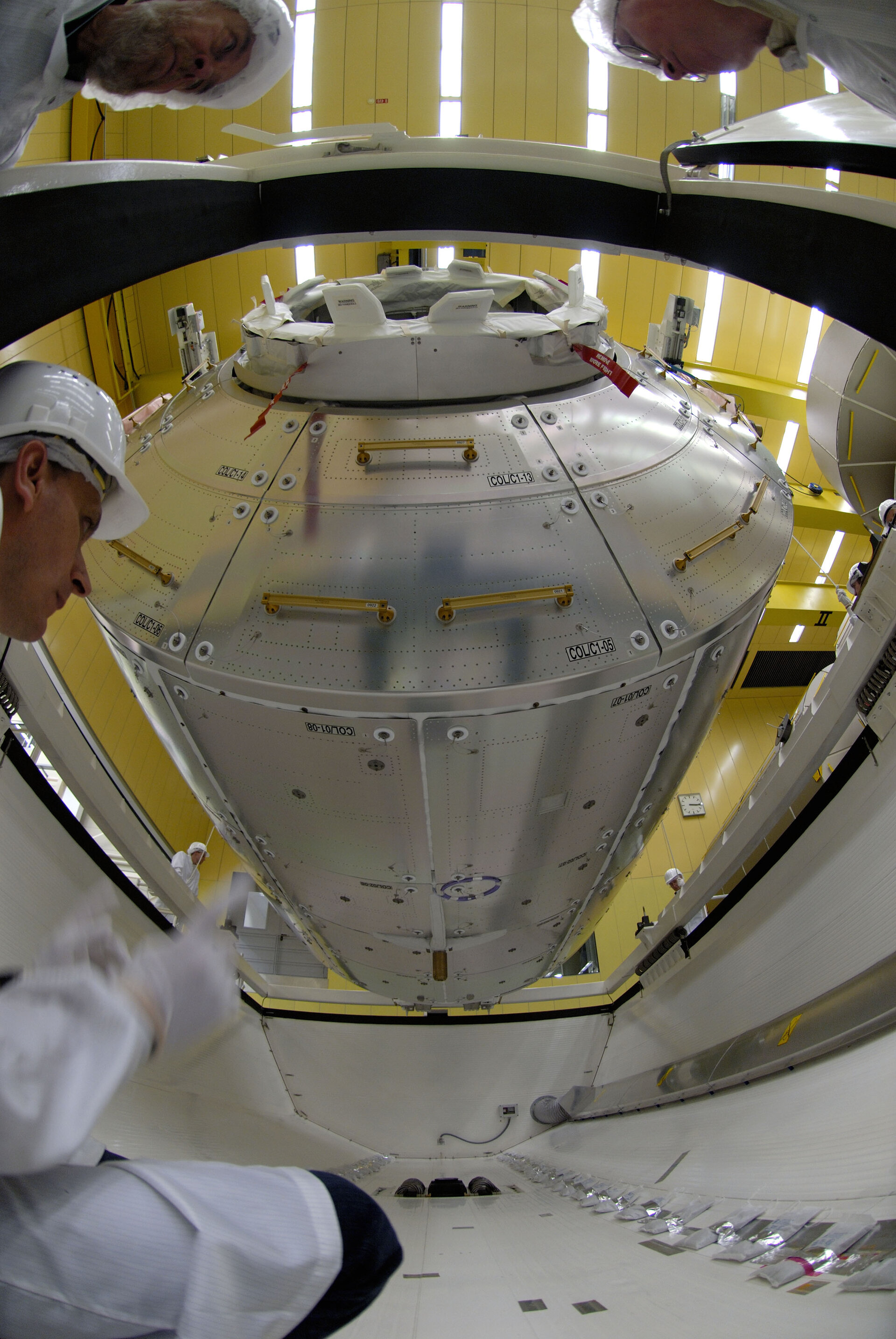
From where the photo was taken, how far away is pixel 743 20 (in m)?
2.32

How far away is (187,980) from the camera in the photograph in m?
1.89

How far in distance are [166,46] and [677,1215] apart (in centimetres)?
530

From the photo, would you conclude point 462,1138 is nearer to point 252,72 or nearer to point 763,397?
point 252,72

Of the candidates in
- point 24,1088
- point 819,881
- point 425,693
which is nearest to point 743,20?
point 425,693

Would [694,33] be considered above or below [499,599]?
above

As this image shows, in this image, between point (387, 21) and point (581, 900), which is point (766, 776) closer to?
point (581, 900)

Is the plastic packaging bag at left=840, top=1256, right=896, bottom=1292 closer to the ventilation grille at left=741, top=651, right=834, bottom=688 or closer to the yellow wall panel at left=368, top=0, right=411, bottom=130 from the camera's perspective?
the ventilation grille at left=741, top=651, right=834, bottom=688

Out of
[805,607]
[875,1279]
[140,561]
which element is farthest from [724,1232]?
[805,607]

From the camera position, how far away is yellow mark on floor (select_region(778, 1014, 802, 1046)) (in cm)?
427

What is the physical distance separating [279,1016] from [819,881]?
223 inches

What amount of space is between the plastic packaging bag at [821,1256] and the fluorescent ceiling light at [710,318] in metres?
11.3

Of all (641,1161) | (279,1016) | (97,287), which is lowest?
(279,1016)

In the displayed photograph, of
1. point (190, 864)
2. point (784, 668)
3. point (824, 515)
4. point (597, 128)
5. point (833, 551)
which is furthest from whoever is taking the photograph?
point (833, 551)

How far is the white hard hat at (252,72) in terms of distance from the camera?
2.58 metres
